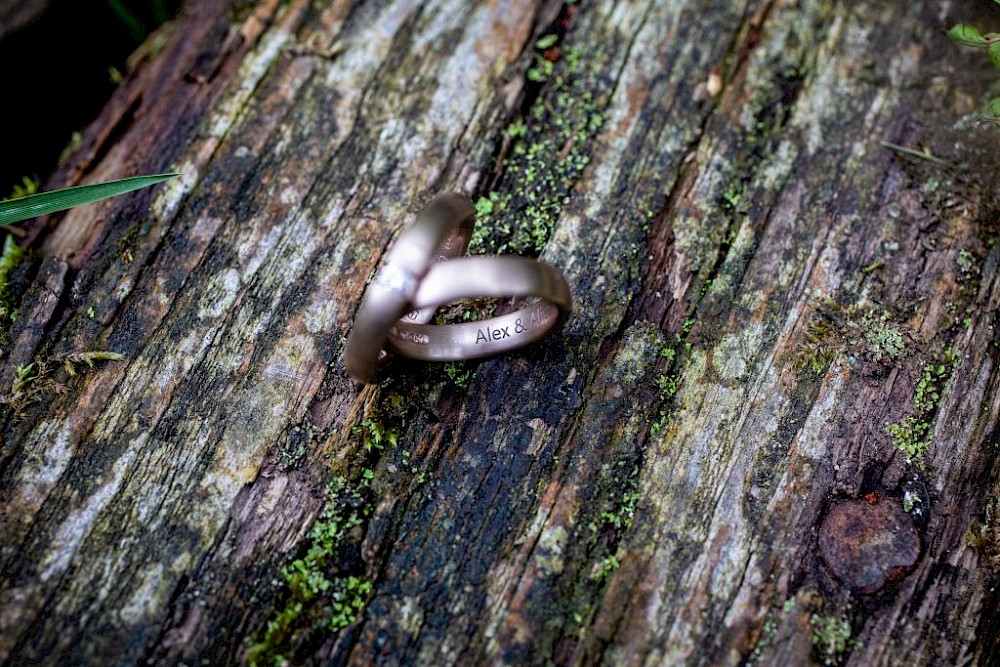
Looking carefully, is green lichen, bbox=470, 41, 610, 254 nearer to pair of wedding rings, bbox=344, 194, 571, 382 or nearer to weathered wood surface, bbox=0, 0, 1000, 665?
weathered wood surface, bbox=0, 0, 1000, 665

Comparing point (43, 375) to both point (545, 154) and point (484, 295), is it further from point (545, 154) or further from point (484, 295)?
point (545, 154)

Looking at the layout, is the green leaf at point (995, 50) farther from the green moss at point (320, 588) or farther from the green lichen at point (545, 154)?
the green moss at point (320, 588)

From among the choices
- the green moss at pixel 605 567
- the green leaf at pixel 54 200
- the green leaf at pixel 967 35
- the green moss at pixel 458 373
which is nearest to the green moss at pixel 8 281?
the green leaf at pixel 54 200

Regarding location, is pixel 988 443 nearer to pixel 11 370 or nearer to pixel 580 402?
pixel 580 402

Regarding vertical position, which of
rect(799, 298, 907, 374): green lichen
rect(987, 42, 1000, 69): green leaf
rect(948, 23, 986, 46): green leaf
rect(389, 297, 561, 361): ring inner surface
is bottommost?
rect(799, 298, 907, 374): green lichen

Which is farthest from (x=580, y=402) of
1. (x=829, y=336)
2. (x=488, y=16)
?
(x=488, y=16)

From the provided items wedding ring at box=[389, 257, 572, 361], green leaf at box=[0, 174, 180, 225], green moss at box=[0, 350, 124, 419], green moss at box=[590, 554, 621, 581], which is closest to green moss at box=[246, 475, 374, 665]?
wedding ring at box=[389, 257, 572, 361]
